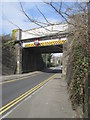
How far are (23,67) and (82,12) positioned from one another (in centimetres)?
3244

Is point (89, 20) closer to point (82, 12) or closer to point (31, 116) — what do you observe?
point (82, 12)

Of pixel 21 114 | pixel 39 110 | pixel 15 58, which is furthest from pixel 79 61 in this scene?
pixel 15 58

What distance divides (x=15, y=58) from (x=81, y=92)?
31.2m

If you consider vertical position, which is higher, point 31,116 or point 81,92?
point 81,92

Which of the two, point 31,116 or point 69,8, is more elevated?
point 69,8

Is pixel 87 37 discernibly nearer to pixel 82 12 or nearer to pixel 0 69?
pixel 82 12

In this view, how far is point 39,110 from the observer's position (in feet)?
23.6

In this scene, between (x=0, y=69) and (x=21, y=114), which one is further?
(x=0, y=69)

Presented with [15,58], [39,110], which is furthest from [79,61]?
[15,58]

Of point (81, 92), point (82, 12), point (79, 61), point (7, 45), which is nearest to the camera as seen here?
point (82, 12)

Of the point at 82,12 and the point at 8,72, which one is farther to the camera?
the point at 8,72

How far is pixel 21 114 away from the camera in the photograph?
21.8ft

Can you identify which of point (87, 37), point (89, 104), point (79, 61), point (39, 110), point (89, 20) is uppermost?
point (89, 20)

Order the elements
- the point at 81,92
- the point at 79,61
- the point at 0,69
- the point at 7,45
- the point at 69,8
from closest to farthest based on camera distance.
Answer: the point at 69,8 < the point at 81,92 < the point at 79,61 < the point at 0,69 < the point at 7,45
